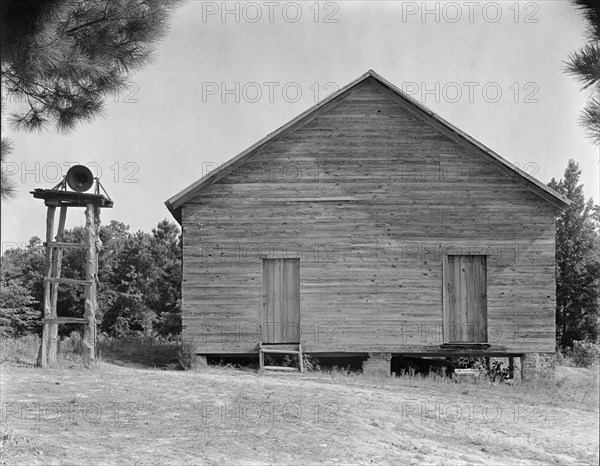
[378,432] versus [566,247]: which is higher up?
[566,247]

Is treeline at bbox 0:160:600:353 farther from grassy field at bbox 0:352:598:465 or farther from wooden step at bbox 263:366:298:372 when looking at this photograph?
wooden step at bbox 263:366:298:372

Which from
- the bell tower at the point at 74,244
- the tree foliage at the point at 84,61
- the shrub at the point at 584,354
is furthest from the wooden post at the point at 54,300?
the shrub at the point at 584,354

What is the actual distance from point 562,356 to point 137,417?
13540 mm

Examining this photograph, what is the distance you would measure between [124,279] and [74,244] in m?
38.7

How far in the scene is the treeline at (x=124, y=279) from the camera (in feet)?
148

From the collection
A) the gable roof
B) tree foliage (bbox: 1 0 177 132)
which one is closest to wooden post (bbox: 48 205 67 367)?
the gable roof

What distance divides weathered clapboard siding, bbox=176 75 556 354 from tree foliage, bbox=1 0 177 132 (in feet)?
25.7

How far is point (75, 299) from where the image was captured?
4534 centimetres

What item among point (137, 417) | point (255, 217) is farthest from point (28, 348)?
point (137, 417)

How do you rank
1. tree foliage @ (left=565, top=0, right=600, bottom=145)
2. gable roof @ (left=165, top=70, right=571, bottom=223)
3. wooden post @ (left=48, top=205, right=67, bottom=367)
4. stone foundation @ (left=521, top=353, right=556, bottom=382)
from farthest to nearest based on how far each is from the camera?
1. stone foundation @ (left=521, top=353, right=556, bottom=382)
2. gable roof @ (left=165, top=70, right=571, bottom=223)
3. wooden post @ (left=48, top=205, right=67, bottom=367)
4. tree foliage @ (left=565, top=0, right=600, bottom=145)

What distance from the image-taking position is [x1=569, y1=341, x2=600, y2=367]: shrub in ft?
68.8

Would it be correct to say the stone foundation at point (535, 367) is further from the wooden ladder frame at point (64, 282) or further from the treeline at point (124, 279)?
the treeline at point (124, 279)

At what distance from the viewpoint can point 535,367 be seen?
18.6 m

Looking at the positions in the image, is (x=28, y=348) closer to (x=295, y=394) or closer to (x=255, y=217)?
(x=255, y=217)
